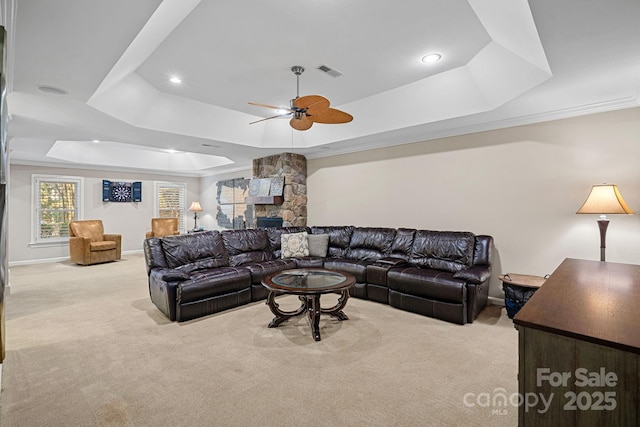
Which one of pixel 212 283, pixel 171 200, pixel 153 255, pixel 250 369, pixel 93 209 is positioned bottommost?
pixel 250 369

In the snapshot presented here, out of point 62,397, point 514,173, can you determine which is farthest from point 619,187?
point 62,397

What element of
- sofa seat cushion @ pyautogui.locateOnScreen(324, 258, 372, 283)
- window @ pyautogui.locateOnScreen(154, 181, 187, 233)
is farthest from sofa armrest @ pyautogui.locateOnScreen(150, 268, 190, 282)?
window @ pyautogui.locateOnScreen(154, 181, 187, 233)

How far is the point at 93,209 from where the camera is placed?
326 inches

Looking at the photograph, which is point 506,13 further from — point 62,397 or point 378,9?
point 62,397


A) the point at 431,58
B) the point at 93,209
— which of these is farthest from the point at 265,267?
the point at 93,209

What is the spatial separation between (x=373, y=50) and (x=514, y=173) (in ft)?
8.52

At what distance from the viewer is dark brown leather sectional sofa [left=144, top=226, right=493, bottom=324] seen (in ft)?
12.0

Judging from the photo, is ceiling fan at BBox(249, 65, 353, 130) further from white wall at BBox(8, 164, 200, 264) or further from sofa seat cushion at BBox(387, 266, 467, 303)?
white wall at BBox(8, 164, 200, 264)

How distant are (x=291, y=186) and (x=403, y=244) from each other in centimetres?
282

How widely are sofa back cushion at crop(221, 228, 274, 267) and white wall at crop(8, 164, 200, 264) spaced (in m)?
5.37

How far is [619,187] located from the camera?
3.53 meters

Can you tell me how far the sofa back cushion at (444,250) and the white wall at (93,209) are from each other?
8.03m

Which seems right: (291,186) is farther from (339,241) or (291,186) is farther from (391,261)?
(391,261)

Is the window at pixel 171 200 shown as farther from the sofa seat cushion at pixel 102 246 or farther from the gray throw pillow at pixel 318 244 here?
the gray throw pillow at pixel 318 244
